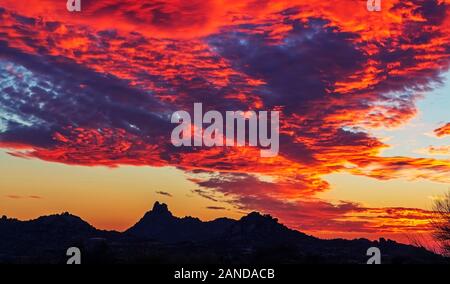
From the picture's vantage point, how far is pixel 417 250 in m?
90.6

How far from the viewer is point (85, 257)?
141 m
